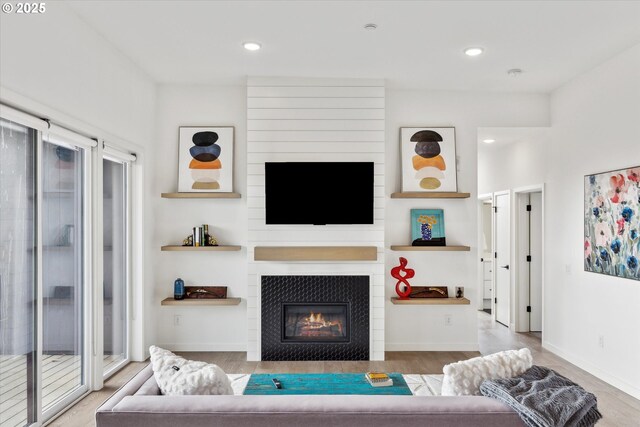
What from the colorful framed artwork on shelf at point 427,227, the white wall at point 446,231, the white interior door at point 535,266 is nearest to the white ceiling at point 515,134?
the white wall at point 446,231

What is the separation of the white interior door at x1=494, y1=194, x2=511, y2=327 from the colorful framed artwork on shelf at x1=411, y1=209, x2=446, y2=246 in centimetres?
175

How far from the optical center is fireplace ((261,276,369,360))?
15.6 ft

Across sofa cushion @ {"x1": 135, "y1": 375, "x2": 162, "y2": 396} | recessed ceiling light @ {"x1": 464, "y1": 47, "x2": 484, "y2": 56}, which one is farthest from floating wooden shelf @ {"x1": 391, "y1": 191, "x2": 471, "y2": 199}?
sofa cushion @ {"x1": 135, "y1": 375, "x2": 162, "y2": 396}

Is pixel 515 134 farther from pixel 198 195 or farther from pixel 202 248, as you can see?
pixel 202 248

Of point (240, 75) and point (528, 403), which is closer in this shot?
point (528, 403)

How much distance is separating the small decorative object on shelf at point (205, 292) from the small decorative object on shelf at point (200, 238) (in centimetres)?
48

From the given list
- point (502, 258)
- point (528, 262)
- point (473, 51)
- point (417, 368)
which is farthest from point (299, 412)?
point (502, 258)

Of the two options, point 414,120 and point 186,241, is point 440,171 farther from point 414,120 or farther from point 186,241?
point 186,241

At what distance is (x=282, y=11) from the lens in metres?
3.28

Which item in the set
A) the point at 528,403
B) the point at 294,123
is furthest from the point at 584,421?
the point at 294,123

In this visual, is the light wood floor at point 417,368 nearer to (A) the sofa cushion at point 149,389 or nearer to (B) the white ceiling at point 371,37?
(A) the sofa cushion at point 149,389

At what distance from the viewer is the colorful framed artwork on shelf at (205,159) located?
196 inches

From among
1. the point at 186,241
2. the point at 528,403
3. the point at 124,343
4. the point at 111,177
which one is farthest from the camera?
the point at 186,241

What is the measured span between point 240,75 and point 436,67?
75.3 inches
